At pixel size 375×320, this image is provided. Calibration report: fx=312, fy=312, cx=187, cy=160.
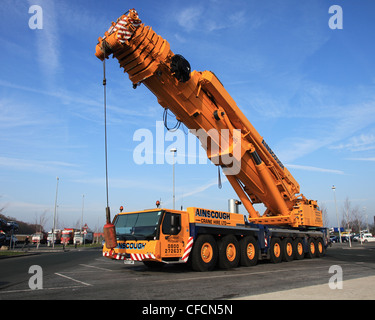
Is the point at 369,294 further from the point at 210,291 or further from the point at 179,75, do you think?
the point at 179,75

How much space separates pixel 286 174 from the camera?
1456 centimetres

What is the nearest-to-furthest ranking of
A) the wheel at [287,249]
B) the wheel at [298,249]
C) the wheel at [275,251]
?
the wheel at [275,251] → the wheel at [287,249] → the wheel at [298,249]

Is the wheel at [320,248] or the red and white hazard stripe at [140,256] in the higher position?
the red and white hazard stripe at [140,256]

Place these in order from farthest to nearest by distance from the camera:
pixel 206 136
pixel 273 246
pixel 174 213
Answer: pixel 273 246, pixel 206 136, pixel 174 213

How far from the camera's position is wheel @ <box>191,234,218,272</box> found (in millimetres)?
9555

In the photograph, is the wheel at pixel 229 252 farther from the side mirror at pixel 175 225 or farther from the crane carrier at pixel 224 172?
the side mirror at pixel 175 225

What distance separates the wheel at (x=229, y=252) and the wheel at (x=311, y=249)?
636cm

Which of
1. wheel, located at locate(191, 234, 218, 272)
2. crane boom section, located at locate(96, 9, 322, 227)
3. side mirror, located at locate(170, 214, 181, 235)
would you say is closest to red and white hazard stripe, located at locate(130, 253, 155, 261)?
side mirror, located at locate(170, 214, 181, 235)

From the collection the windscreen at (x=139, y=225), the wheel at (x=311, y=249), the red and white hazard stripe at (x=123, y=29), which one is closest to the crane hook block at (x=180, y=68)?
the red and white hazard stripe at (x=123, y=29)

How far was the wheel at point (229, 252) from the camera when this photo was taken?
34.2ft

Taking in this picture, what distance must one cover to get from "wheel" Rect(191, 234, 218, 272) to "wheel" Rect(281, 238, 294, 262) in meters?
4.92

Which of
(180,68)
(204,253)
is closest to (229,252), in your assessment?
(204,253)
